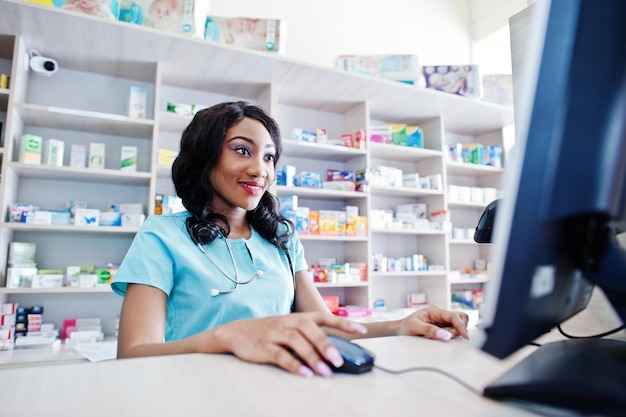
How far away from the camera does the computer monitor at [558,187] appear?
0.35 m

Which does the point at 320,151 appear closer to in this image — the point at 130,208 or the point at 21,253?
the point at 130,208

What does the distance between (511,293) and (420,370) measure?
0.81ft

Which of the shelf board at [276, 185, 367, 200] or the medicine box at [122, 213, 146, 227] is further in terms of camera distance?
the shelf board at [276, 185, 367, 200]

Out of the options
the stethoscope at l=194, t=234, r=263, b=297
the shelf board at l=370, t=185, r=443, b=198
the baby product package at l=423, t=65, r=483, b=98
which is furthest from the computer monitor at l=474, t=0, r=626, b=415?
the baby product package at l=423, t=65, r=483, b=98

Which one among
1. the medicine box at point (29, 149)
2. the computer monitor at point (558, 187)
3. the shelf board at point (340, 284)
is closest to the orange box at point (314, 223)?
the shelf board at point (340, 284)

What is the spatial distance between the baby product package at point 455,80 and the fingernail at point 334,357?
11.3ft

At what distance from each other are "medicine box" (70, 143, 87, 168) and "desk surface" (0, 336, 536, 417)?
2428mm

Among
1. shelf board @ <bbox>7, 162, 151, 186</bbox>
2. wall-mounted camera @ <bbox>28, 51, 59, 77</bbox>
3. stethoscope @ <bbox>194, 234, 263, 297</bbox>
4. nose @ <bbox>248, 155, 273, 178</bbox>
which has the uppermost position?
wall-mounted camera @ <bbox>28, 51, 59, 77</bbox>

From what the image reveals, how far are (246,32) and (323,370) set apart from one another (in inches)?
109

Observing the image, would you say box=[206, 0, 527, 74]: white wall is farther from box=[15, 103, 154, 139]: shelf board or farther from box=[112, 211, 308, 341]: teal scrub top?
box=[112, 211, 308, 341]: teal scrub top

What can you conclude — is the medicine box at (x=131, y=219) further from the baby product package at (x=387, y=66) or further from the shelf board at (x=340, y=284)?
the baby product package at (x=387, y=66)

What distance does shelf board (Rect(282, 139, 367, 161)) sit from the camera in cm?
321

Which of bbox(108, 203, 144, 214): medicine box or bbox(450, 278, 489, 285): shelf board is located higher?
bbox(108, 203, 144, 214): medicine box

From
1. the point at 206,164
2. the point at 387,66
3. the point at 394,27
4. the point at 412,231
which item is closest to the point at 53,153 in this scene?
the point at 206,164
